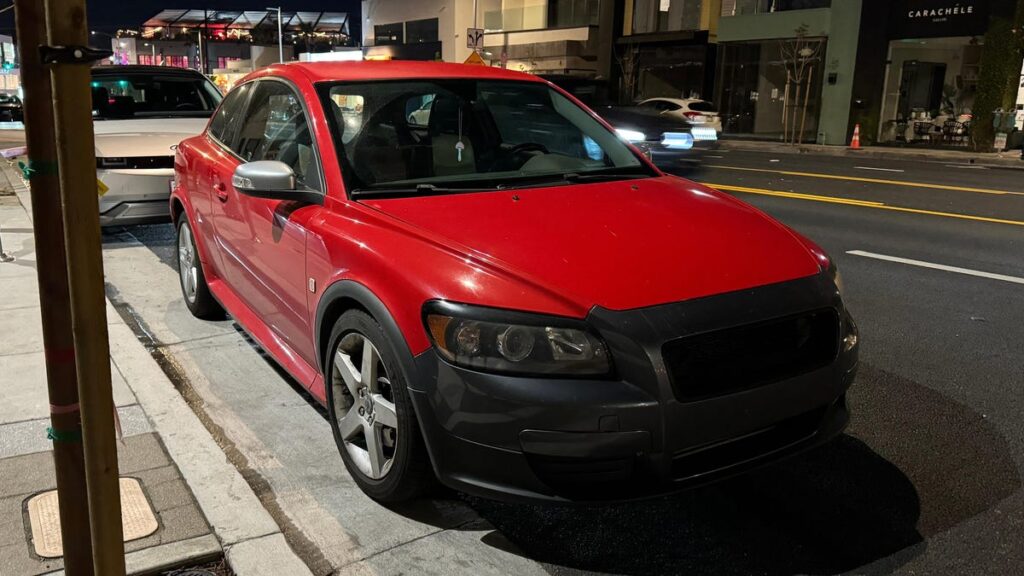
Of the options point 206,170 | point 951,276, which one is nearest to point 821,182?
point 951,276

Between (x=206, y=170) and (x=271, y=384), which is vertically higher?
(x=206, y=170)

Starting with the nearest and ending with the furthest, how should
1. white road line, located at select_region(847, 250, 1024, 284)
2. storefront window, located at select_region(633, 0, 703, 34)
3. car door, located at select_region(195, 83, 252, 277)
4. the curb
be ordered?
the curb
car door, located at select_region(195, 83, 252, 277)
white road line, located at select_region(847, 250, 1024, 284)
storefront window, located at select_region(633, 0, 703, 34)

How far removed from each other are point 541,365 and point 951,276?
224 inches

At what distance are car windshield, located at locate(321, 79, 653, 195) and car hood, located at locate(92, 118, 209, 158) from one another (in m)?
4.48

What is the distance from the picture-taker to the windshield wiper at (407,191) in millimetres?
3445

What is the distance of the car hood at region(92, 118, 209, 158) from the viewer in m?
7.58

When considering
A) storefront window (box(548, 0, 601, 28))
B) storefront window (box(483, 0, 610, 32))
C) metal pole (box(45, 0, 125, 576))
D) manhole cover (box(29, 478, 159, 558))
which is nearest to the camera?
metal pole (box(45, 0, 125, 576))

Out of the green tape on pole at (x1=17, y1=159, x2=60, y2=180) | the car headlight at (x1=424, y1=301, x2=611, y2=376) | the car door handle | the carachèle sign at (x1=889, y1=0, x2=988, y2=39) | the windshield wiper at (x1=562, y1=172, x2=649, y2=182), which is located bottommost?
the car headlight at (x1=424, y1=301, x2=611, y2=376)

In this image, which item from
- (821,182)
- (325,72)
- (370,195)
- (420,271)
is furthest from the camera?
(821,182)

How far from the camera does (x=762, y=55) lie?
102ft

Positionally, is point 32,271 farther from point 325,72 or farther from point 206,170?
point 325,72

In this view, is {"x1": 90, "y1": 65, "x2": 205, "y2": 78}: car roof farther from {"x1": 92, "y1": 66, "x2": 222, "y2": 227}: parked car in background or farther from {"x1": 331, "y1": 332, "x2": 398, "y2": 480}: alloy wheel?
{"x1": 331, "y1": 332, "x2": 398, "y2": 480}: alloy wheel

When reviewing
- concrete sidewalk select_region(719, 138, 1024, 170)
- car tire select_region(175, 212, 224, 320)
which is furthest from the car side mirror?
concrete sidewalk select_region(719, 138, 1024, 170)

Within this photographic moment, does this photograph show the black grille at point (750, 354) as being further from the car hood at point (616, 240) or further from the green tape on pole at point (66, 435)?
the green tape on pole at point (66, 435)
